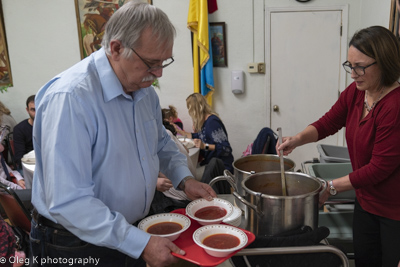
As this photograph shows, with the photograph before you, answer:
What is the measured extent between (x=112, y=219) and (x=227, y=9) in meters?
3.96

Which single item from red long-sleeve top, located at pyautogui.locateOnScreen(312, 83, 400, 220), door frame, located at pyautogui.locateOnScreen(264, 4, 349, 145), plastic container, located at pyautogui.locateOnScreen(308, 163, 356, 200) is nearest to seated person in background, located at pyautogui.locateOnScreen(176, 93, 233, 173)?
door frame, located at pyautogui.locateOnScreen(264, 4, 349, 145)

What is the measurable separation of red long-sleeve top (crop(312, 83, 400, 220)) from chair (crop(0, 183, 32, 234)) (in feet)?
6.36

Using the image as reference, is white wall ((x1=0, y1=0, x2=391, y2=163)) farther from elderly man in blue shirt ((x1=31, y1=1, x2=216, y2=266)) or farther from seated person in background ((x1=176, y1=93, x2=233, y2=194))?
elderly man in blue shirt ((x1=31, y1=1, x2=216, y2=266))

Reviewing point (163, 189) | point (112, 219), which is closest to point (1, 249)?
point (112, 219)

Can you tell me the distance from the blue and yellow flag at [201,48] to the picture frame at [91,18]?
43.3 inches

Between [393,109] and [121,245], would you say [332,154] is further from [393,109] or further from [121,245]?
[121,245]

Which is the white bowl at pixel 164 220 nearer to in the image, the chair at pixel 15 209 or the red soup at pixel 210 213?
the red soup at pixel 210 213

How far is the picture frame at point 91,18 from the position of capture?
4805mm

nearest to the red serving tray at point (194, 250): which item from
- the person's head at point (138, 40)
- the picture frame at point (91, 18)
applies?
the person's head at point (138, 40)

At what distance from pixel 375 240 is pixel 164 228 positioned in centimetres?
116

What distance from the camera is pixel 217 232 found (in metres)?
1.21

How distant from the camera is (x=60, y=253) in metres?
1.33

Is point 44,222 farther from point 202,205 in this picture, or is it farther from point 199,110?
point 199,110

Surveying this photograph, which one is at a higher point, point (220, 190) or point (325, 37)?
point (325, 37)
